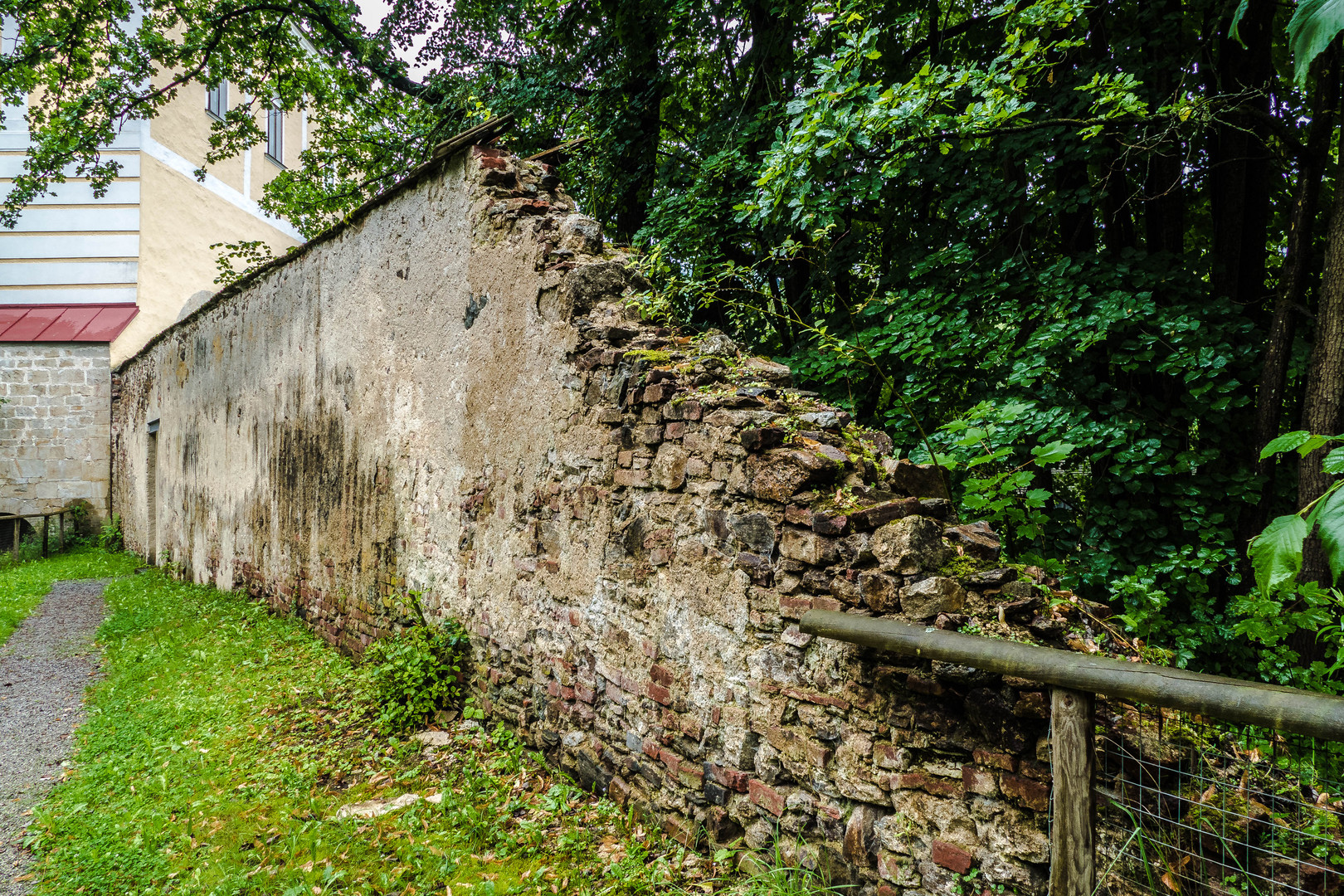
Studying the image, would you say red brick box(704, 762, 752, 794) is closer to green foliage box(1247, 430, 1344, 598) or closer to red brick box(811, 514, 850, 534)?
red brick box(811, 514, 850, 534)

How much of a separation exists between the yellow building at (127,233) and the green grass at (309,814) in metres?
10.4

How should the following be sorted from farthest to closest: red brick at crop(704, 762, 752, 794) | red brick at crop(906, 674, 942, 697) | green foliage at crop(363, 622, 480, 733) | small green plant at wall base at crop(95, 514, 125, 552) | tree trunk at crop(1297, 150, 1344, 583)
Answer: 1. small green plant at wall base at crop(95, 514, 125, 552)
2. green foliage at crop(363, 622, 480, 733)
3. tree trunk at crop(1297, 150, 1344, 583)
4. red brick at crop(704, 762, 752, 794)
5. red brick at crop(906, 674, 942, 697)

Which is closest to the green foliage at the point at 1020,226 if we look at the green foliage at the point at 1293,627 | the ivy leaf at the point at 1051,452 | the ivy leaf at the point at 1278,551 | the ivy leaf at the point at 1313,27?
the ivy leaf at the point at 1051,452

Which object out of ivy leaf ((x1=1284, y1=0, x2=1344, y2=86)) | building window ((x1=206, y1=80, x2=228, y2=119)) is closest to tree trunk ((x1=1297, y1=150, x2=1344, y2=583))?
ivy leaf ((x1=1284, y1=0, x2=1344, y2=86))

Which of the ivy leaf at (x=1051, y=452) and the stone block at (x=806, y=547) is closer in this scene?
the ivy leaf at (x=1051, y=452)

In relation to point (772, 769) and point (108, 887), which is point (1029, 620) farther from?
point (108, 887)

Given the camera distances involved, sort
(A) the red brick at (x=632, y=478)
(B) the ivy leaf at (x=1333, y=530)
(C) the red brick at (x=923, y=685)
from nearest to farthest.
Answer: (B) the ivy leaf at (x=1333, y=530), (C) the red brick at (x=923, y=685), (A) the red brick at (x=632, y=478)

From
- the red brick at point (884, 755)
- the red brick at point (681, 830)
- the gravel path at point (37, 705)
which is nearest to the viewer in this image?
the red brick at point (884, 755)

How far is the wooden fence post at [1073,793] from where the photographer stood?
1.67 meters

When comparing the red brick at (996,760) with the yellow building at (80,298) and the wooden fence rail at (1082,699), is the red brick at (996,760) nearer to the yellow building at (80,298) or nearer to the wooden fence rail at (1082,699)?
the wooden fence rail at (1082,699)

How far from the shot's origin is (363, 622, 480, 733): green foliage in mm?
4031

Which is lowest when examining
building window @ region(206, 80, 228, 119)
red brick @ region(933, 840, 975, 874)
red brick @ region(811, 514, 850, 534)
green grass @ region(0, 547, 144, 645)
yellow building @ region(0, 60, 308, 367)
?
green grass @ region(0, 547, 144, 645)

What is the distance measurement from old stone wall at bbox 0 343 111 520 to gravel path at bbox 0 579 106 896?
5.93 metres

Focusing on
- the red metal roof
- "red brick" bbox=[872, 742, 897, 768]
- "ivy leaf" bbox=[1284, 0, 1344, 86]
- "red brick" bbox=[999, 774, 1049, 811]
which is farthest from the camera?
the red metal roof
